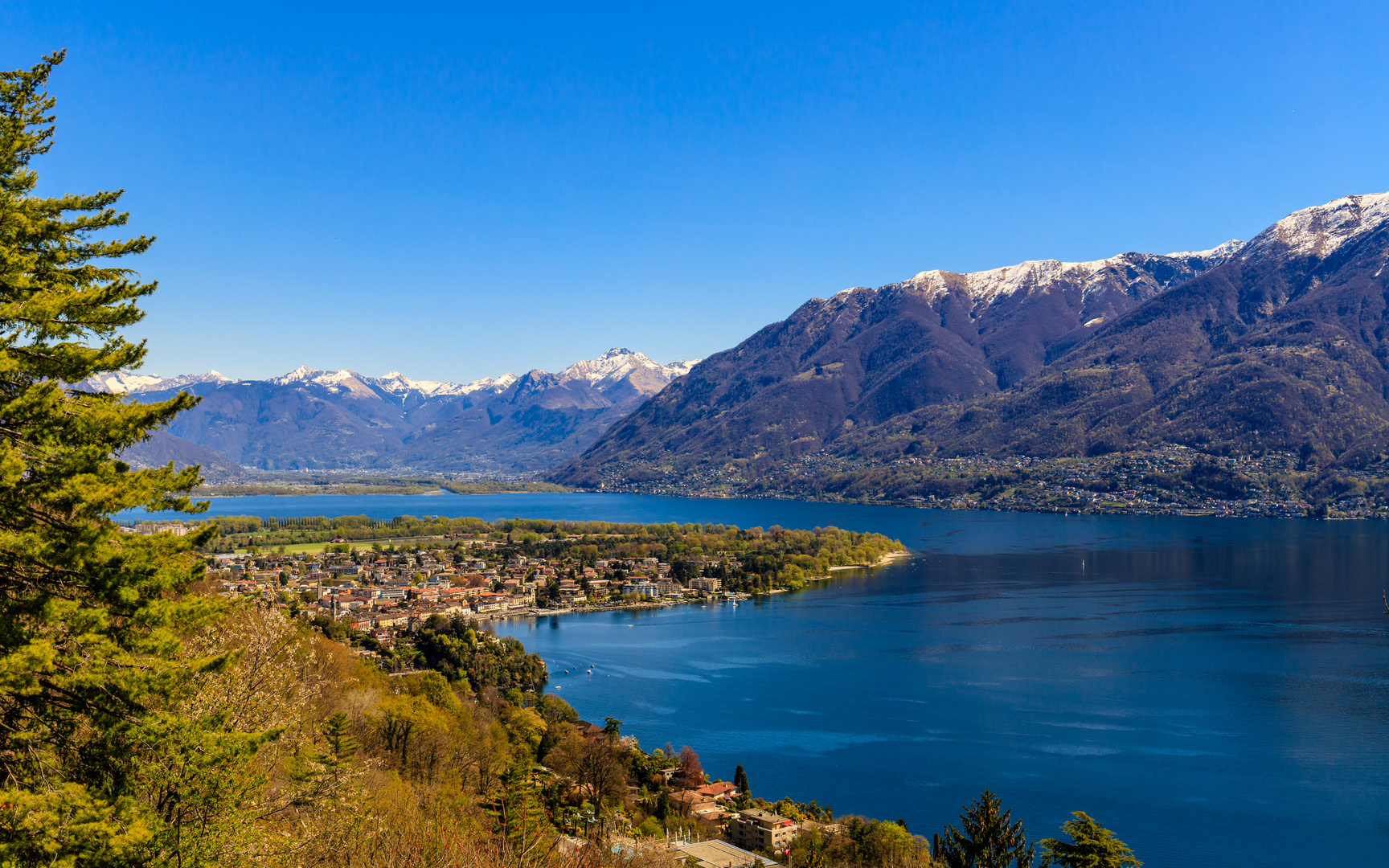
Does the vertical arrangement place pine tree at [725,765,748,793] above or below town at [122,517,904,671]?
below

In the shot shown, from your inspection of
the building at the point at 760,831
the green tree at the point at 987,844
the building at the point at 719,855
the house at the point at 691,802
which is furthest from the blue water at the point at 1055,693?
the green tree at the point at 987,844

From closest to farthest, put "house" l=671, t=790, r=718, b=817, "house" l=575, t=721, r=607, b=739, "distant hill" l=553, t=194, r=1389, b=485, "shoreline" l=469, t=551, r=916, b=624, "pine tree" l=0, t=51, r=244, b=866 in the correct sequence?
"pine tree" l=0, t=51, r=244, b=866
"house" l=671, t=790, r=718, b=817
"house" l=575, t=721, r=607, b=739
"shoreline" l=469, t=551, r=916, b=624
"distant hill" l=553, t=194, r=1389, b=485

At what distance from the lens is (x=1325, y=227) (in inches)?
7303

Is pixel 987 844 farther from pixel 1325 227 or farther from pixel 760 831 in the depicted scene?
pixel 1325 227

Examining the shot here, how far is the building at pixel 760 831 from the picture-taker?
57.6ft

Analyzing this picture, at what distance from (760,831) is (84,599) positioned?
1483 centimetres

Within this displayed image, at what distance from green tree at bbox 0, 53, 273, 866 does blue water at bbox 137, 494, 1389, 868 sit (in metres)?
18.0

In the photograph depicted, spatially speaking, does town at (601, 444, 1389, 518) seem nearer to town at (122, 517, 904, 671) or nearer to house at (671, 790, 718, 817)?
town at (122, 517, 904, 671)

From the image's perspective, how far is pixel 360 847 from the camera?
7.19 m

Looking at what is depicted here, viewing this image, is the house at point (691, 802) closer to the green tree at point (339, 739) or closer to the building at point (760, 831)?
the building at point (760, 831)

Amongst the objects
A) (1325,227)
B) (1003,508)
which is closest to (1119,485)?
(1003,508)

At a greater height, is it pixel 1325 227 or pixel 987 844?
pixel 1325 227

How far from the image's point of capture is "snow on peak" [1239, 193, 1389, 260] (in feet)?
585

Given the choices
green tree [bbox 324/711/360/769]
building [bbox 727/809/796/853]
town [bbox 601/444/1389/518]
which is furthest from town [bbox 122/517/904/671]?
town [bbox 601/444/1389/518]
